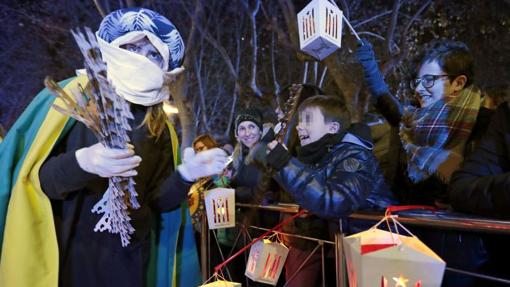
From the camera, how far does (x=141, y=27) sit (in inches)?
56.6

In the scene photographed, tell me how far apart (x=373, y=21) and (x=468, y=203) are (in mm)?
7775

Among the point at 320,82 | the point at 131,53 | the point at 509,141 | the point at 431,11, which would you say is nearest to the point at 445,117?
the point at 509,141

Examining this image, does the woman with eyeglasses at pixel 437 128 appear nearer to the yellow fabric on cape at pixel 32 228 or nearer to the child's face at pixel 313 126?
the child's face at pixel 313 126

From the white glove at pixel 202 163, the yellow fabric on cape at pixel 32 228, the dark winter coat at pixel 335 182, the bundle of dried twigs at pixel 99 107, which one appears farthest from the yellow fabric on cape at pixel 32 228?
the dark winter coat at pixel 335 182

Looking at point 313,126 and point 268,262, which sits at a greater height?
point 313,126

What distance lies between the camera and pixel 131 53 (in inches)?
53.8

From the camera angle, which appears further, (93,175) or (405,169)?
(405,169)

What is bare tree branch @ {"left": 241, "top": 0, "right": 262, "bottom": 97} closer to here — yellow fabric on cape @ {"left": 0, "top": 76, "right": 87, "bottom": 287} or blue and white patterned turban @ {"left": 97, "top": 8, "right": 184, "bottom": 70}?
blue and white patterned turban @ {"left": 97, "top": 8, "right": 184, "bottom": 70}

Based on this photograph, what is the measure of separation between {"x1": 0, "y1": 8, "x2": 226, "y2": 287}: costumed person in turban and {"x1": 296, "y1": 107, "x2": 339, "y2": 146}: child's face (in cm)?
90

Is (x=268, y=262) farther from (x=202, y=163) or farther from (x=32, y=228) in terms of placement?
(x=32, y=228)

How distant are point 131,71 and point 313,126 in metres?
1.16

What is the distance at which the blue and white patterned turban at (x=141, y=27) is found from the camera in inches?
56.1

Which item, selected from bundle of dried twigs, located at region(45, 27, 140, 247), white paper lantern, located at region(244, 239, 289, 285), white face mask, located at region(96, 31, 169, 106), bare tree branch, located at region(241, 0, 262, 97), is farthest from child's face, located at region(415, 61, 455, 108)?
bare tree branch, located at region(241, 0, 262, 97)

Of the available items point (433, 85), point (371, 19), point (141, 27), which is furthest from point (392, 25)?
point (141, 27)
